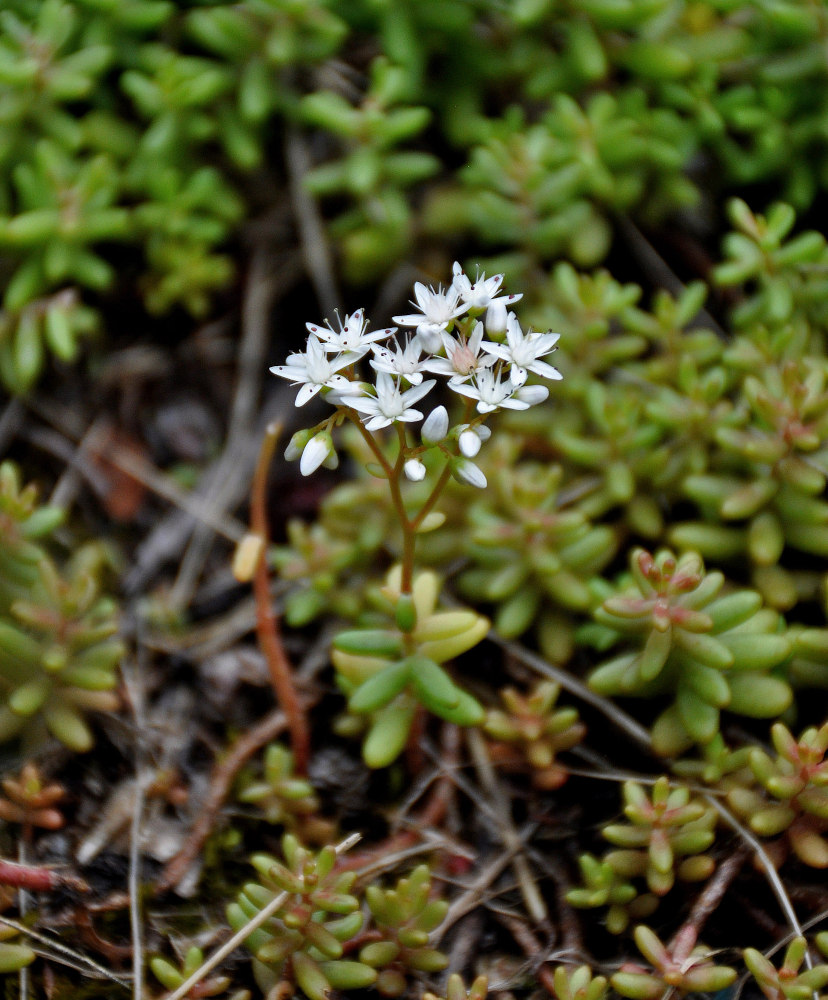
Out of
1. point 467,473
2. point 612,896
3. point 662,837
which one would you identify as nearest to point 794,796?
point 662,837

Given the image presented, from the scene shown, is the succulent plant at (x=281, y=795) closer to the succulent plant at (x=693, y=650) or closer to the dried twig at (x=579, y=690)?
the dried twig at (x=579, y=690)

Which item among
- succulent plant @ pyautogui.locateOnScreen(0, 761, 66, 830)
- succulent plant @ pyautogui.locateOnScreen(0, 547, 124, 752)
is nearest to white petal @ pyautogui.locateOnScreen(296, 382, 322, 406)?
succulent plant @ pyautogui.locateOnScreen(0, 547, 124, 752)

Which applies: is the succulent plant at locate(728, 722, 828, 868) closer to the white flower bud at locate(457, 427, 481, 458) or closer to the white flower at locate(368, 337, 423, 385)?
the white flower bud at locate(457, 427, 481, 458)

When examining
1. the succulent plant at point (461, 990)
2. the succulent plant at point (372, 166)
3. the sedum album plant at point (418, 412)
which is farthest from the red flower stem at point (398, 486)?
the succulent plant at point (372, 166)

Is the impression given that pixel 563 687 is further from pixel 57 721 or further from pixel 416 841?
pixel 57 721

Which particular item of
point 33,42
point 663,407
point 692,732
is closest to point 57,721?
point 692,732
